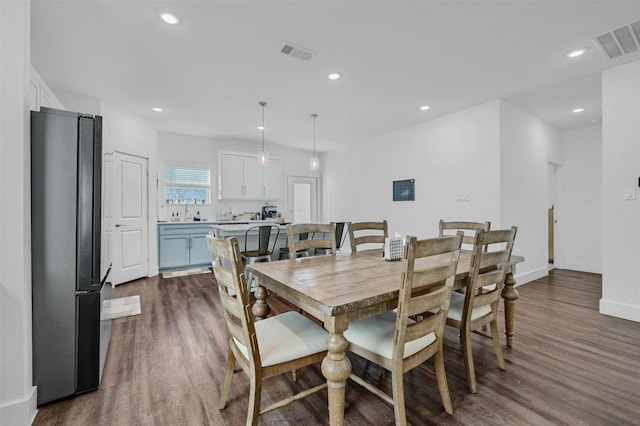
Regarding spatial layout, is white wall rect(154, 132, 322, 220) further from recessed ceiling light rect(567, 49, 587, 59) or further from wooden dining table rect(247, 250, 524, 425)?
recessed ceiling light rect(567, 49, 587, 59)

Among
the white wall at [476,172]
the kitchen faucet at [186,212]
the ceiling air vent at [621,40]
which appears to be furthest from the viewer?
the kitchen faucet at [186,212]

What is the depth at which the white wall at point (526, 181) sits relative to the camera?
3953 millimetres

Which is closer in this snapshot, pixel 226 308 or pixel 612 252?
pixel 226 308

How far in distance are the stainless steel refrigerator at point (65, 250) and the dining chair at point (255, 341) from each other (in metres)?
0.91

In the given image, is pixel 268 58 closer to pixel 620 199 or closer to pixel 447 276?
pixel 447 276

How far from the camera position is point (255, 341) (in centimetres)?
132

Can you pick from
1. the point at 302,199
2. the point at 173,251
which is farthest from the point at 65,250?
the point at 302,199

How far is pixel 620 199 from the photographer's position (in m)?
3.05

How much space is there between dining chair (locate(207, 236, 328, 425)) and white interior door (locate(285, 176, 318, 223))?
5.57 metres

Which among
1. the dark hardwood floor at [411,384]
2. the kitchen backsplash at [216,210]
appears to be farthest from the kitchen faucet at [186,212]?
the dark hardwood floor at [411,384]

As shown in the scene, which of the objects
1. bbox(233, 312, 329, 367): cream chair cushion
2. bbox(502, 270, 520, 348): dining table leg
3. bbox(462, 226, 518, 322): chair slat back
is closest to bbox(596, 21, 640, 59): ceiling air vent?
bbox(462, 226, 518, 322): chair slat back

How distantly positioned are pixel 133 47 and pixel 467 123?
4.17m

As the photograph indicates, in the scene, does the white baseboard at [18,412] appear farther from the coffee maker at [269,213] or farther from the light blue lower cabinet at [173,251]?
Answer: the coffee maker at [269,213]

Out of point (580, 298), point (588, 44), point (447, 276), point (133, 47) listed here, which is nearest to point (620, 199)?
point (580, 298)
